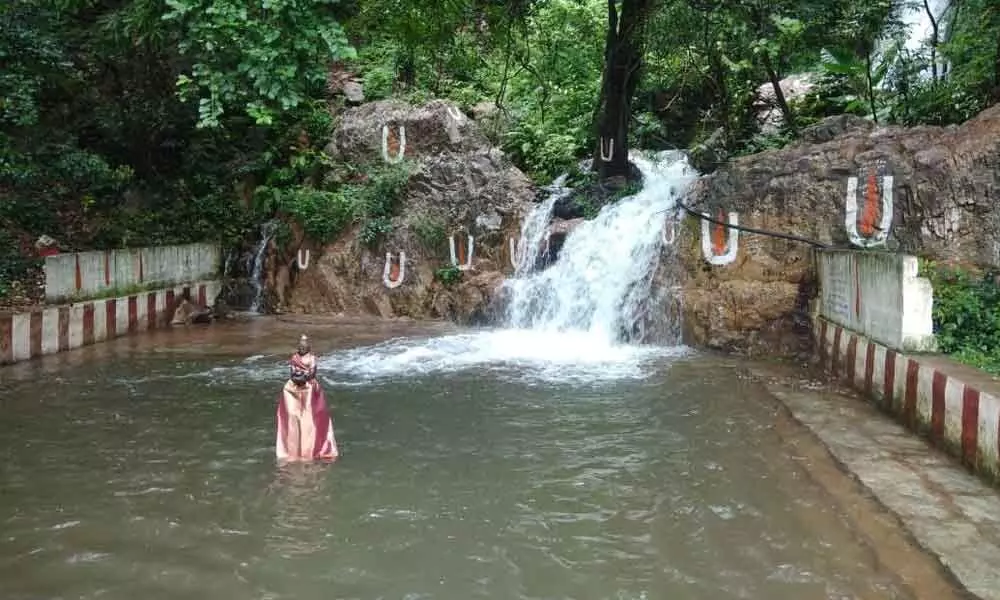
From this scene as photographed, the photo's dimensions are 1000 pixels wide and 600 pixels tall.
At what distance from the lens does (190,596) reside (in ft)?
13.0

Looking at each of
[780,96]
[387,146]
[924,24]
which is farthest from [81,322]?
[924,24]

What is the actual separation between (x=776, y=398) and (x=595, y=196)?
6.91 meters

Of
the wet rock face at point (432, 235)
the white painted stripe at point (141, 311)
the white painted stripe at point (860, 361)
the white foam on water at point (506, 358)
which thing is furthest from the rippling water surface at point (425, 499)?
the wet rock face at point (432, 235)

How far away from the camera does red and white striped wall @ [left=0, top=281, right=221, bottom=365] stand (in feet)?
33.5

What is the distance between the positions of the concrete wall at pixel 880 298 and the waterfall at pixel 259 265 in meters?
10.9

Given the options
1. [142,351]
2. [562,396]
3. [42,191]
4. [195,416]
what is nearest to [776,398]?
[562,396]

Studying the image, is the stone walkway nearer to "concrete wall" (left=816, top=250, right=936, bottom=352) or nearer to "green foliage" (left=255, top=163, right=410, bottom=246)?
"concrete wall" (left=816, top=250, right=936, bottom=352)

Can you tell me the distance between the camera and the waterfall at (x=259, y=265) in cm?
1587

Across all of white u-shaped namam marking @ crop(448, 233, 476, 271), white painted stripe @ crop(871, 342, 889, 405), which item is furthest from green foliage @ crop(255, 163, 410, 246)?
white painted stripe @ crop(871, 342, 889, 405)

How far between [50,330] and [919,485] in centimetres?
1084

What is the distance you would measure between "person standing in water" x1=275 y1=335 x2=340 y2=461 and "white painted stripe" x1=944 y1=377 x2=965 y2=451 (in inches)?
190

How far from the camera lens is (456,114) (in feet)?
53.5

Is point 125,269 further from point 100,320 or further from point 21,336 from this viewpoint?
point 21,336

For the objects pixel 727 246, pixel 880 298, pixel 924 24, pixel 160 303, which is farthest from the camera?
pixel 924 24
